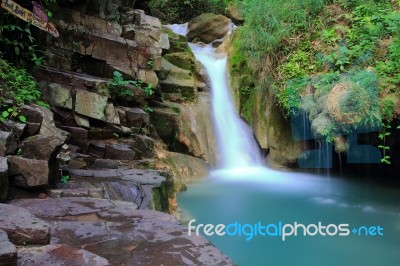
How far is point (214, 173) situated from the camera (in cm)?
900

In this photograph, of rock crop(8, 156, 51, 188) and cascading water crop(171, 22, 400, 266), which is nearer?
rock crop(8, 156, 51, 188)

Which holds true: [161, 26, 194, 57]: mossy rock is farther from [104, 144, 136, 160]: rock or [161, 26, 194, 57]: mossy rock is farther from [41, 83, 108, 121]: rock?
[104, 144, 136, 160]: rock

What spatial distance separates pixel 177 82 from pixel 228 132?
6.35 ft

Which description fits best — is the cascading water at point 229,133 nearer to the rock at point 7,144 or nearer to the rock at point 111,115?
the rock at point 111,115

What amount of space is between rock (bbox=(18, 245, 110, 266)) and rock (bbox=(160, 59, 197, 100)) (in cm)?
738

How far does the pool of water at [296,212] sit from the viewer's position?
511 centimetres

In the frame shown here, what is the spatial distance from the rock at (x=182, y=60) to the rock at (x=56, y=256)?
8325 mm

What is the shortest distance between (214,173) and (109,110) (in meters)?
3.14

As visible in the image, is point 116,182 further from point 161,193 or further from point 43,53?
point 43,53

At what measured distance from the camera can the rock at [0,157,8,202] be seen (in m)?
3.55

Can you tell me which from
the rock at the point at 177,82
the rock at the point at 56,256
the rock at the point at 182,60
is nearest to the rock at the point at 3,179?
the rock at the point at 56,256

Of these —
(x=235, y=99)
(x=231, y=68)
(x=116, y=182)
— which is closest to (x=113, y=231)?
(x=116, y=182)

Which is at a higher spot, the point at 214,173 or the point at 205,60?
the point at 205,60

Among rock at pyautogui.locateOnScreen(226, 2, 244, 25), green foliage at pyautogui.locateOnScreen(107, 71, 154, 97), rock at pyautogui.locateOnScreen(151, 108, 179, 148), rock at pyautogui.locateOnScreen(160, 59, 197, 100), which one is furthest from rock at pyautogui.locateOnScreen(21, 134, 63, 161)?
rock at pyautogui.locateOnScreen(226, 2, 244, 25)
